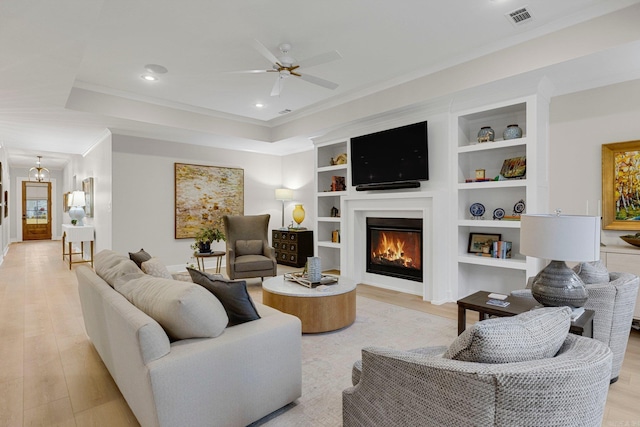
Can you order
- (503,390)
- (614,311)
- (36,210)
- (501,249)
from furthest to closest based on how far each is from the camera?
(36,210) → (501,249) → (614,311) → (503,390)

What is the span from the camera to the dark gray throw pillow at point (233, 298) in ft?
6.18

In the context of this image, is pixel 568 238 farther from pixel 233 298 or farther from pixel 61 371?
pixel 61 371

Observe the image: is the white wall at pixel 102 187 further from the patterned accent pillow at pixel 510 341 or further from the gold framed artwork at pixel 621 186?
the gold framed artwork at pixel 621 186

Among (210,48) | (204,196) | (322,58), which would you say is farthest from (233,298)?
(204,196)

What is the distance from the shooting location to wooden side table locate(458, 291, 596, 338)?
6.21 ft

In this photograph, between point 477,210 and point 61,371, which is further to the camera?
point 477,210

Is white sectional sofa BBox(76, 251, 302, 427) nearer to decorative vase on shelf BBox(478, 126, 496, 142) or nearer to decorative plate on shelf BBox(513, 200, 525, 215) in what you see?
decorative plate on shelf BBox(513, 200, 525, 215)

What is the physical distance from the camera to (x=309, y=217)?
700 centimetres

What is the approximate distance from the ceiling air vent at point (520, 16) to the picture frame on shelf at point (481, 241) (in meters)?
2.24

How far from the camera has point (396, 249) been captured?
488 centimetres

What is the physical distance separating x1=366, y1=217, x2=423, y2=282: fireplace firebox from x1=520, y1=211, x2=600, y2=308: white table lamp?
2511 millimetres

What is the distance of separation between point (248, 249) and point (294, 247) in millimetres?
1410

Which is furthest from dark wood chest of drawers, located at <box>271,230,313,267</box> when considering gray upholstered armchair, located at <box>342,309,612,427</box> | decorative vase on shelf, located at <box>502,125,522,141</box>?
gray upholstered armchair, located at <box>342,309,612,427</box>

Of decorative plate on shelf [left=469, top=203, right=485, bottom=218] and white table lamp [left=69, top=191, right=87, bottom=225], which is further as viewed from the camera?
white table lamp [left=69, top=191, right=87, bottom=225]
